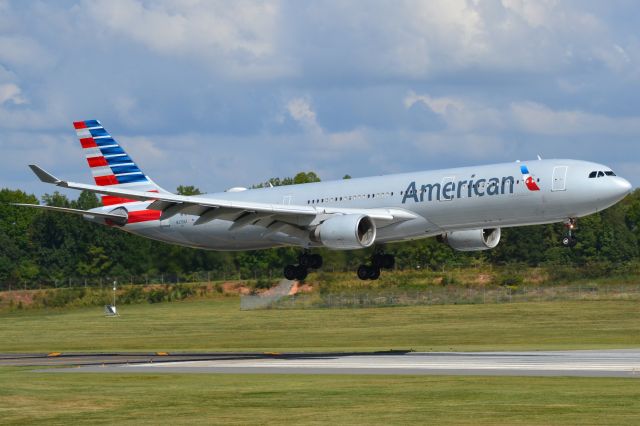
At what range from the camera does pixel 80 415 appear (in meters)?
36.5

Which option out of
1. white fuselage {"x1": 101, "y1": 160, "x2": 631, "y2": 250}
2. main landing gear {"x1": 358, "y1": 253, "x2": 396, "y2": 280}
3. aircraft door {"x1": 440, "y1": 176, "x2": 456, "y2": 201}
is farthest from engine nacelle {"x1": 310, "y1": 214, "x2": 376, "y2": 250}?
main landing gear {"x1": 358, "y1": 253, "x2": 396, "y2": 280}

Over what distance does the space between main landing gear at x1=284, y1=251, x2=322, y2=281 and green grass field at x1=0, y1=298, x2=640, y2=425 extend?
8.28 m

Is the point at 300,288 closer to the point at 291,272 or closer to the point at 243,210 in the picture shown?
the point at 291,272

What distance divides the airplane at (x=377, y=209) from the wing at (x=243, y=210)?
0.16 ft

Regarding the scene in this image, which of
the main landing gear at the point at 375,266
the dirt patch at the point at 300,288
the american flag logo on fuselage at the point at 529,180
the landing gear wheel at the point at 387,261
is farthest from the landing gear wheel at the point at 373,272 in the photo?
the dirt patch at the point at 300,288

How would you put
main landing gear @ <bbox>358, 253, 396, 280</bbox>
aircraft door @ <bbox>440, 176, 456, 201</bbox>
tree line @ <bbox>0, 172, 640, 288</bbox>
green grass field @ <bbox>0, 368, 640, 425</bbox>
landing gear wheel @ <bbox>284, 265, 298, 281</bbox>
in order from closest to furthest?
1. green grass field @ <bbox>0, 368, 640, 425</bbox>
2. aircraft door @ <bbox>440, 176, 456, 201</bbox>
3. landing gear wheel @ <bbox>284, 265, 298, 281</bbox>
4. main landing gear @ <bbox>358, 253, 396, 280</bbox>
5. tree line @ <bbox>0, 172, 640, 288</bbox>

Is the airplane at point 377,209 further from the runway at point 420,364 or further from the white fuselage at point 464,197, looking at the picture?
the runway at point 420,364

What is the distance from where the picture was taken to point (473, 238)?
64125 mm

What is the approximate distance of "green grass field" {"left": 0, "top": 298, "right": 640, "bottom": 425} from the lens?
35.2m

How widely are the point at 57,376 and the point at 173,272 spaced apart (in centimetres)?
3197

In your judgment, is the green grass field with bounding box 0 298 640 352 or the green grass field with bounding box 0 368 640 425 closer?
the green grass field with bounding box 0 368 640 425

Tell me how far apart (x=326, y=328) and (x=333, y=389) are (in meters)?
49.5

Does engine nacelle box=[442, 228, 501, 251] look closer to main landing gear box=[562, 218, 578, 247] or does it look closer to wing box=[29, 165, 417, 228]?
wing box=[29, 165, 417, 228]

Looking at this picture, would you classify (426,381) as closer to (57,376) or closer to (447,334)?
(57,376)
